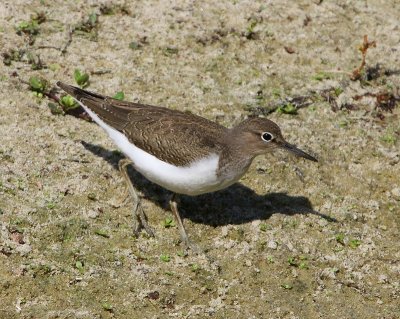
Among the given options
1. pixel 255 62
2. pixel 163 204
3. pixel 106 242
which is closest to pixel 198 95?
pixel 255 62

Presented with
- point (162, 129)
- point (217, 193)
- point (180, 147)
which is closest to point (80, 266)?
point (180, 147)

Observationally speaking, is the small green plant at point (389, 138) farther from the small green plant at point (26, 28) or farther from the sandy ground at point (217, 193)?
the small green plant at point (26, 28)

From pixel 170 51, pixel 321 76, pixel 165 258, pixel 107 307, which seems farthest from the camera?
pixel 321 76

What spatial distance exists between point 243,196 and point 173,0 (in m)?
4.14

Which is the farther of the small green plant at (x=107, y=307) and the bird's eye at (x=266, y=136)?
the bird's eye at (x=266, y=136)

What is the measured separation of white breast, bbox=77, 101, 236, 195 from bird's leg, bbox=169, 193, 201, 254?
1.03 ft

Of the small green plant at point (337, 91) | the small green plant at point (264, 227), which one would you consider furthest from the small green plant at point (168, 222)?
the small green plant at point (337, 91)

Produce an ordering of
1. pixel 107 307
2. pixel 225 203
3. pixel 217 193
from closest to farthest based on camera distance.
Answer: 1. pixel 107 307
2. pixel 225 203
3. pixel 217 193

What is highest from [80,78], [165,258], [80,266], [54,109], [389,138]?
[80,78]

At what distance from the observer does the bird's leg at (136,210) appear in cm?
847

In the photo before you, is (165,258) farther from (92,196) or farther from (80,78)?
Answer: (80,78)

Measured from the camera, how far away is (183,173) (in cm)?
823

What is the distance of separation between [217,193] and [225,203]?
0.28 m

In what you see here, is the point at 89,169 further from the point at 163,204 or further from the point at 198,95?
the point at 198,95
